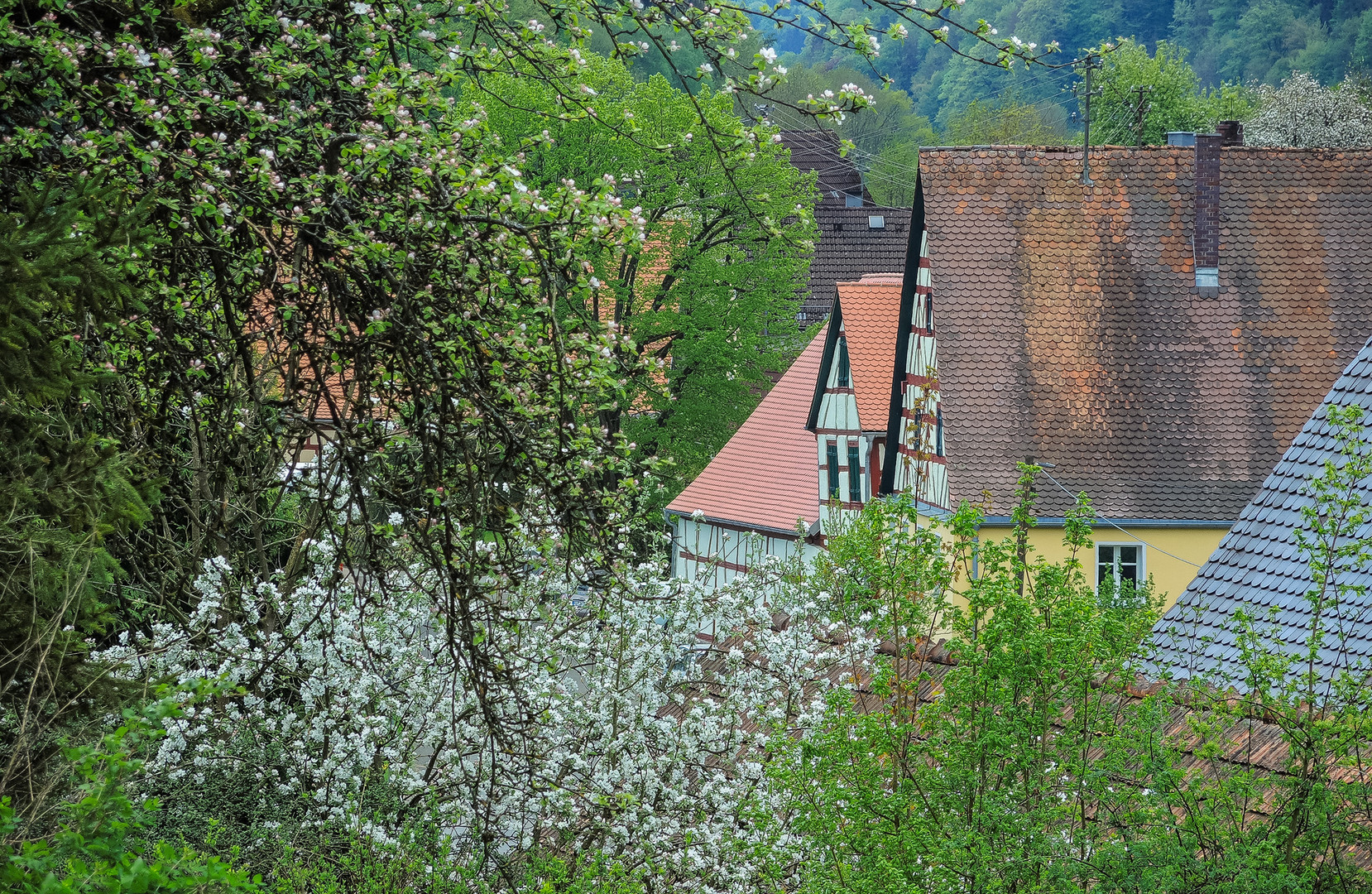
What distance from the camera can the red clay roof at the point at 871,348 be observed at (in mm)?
22125

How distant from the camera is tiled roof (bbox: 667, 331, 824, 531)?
81.7 feet

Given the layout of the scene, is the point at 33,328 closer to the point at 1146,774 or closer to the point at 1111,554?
the point at 1146,774

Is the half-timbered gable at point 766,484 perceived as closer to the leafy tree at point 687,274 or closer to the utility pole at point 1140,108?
the leafy tree at point 687,274

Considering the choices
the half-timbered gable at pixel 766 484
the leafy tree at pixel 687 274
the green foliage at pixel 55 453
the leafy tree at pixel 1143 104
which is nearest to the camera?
the green foliage at pixel 55 453

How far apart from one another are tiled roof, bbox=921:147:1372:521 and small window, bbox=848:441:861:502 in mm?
4941

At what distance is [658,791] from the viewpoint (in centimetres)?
661

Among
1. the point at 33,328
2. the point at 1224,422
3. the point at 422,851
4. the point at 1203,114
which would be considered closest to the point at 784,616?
the point at 422,851

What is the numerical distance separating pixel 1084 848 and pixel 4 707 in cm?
421

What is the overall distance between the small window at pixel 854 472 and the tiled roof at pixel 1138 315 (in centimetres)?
494

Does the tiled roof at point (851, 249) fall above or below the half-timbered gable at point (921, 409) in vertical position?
above

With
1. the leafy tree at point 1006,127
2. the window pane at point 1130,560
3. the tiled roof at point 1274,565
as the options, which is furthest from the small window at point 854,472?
the leafy tree at point 1006,127

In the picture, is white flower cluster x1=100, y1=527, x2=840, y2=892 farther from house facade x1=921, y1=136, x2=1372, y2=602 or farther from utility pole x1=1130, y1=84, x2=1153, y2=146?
utility pole x1=1130, y1=84, x2=1153, y2=146

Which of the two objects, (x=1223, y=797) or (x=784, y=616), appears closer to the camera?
(x=1223, y=797)

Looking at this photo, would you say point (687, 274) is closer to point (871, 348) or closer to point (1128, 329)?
point (871, 348)
